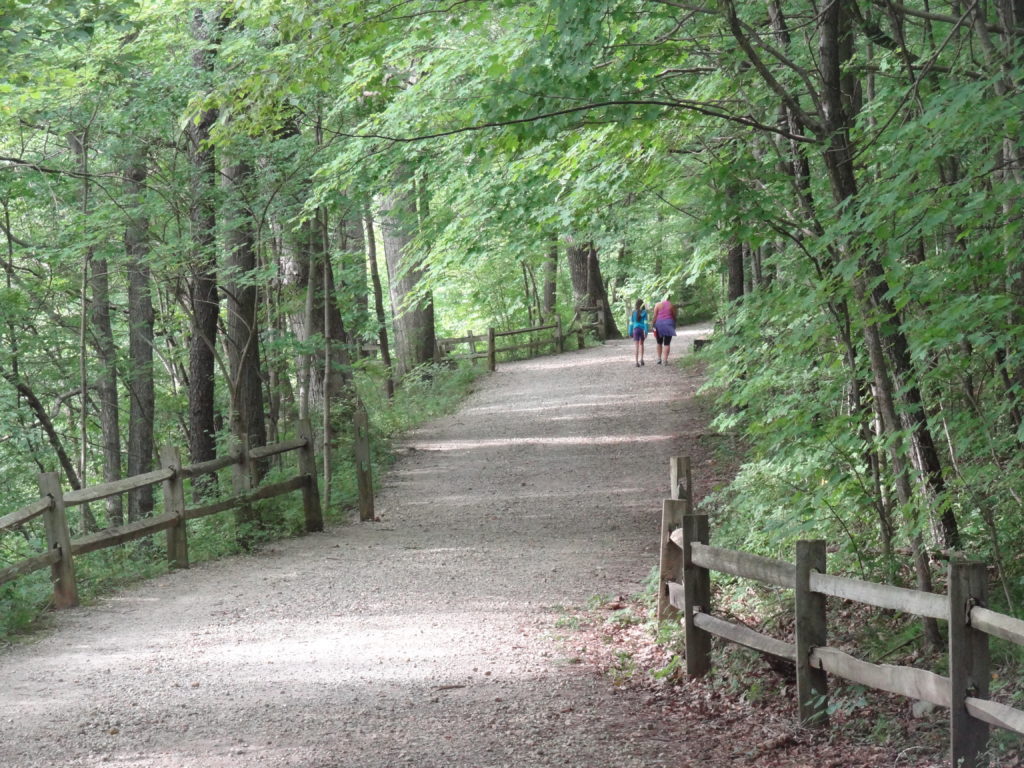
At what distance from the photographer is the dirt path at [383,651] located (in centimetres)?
551

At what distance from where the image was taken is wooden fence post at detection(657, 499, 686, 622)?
7.49 metres

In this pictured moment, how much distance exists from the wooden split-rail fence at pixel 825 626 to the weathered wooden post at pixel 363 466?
5.99m

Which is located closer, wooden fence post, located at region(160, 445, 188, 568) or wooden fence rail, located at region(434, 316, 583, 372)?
wooden fence post, located at region(160, 445, 188, 568)

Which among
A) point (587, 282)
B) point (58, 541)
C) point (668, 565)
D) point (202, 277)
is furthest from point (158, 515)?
point (587, 282)

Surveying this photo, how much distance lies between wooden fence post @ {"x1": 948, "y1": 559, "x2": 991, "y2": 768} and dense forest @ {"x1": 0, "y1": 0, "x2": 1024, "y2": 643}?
909 millimetres

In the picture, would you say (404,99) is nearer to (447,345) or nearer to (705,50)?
(705,50)

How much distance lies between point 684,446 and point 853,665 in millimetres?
11447

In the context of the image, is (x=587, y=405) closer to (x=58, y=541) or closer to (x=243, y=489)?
(x=243, y=489)

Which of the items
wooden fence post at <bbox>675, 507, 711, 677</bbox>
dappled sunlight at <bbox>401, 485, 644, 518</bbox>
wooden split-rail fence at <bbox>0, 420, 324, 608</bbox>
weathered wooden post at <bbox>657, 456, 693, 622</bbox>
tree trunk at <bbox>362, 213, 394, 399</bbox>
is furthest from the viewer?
tree trunk at <bbox>362, 213, 394, 399</bbox>

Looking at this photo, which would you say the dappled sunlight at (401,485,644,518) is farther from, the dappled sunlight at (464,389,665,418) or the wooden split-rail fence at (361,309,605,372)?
the wooden split-rail fence at (361,309,605,372)

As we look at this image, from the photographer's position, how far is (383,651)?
7.57 metres

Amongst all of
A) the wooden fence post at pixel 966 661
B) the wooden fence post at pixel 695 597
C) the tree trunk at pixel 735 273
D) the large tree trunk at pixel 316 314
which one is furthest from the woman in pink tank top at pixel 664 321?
the wooden fence post at pixel 966 661

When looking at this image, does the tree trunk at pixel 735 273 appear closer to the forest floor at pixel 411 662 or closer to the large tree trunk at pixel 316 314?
the forest floor at pixel 411 662

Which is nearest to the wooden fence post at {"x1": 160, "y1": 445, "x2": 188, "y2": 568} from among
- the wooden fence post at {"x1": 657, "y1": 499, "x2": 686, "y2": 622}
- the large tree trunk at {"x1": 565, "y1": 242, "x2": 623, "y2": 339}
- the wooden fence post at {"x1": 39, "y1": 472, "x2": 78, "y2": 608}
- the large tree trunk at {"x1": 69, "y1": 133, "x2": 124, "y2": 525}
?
the wooden fence post at {"x1": 39, "y1": 472, "x2": 78, "y2": 608}
